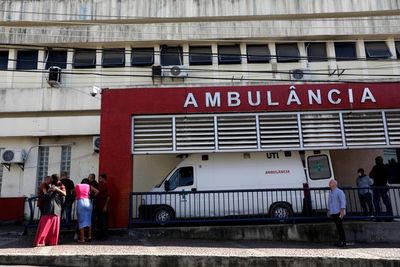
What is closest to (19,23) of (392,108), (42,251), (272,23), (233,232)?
(272,23)

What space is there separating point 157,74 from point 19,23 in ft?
21.4

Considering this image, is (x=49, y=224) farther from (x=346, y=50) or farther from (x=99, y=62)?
(x=346, y=50)

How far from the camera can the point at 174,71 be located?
1661 cm

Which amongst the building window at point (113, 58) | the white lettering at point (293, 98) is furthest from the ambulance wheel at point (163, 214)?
the building window at point (113, 58)

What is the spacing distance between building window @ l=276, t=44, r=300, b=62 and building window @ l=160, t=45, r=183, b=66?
421 centimetres

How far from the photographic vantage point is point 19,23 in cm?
1748

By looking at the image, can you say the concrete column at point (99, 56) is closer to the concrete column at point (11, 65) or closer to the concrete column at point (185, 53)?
the concrete column at point (11, 65)

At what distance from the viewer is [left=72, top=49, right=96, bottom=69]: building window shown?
17.0 metres

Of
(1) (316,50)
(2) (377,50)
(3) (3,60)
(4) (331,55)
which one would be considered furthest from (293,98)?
(3) (3,60)

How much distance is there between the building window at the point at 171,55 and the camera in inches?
684

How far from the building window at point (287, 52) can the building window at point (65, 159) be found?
31.4ft

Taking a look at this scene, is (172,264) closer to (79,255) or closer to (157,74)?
(79,255)

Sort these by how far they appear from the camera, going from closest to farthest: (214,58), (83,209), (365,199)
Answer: (83,209), (365,199), (214,58)

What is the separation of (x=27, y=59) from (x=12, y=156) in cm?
439
